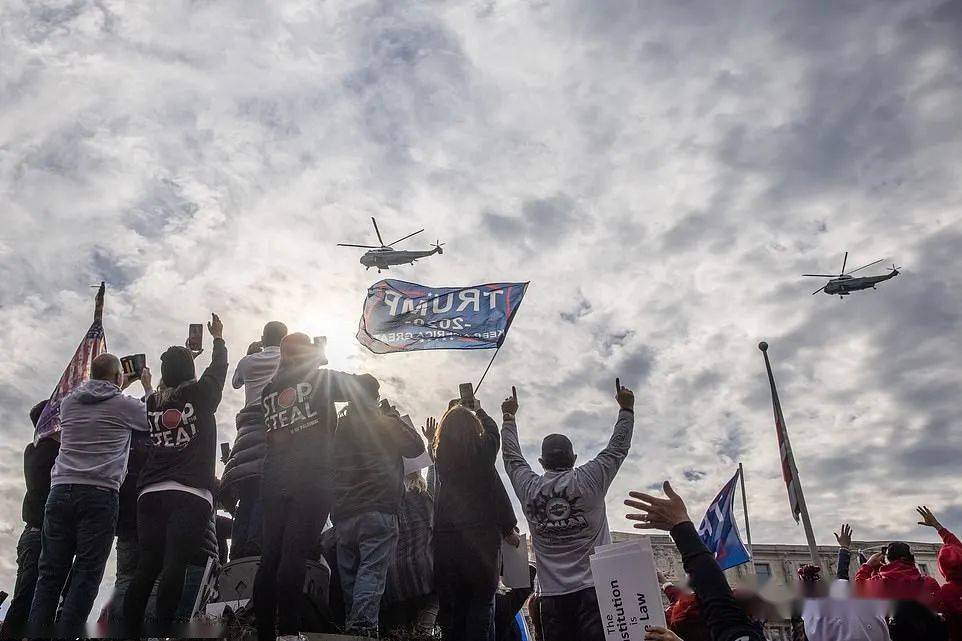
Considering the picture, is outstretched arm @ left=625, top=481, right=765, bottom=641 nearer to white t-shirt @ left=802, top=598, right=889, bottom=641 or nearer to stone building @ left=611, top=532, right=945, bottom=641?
white t-shirt @ left=802, top=598, right=889, bottom=641

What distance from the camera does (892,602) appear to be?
336 centimetres

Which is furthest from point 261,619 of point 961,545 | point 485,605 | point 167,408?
point 961,545

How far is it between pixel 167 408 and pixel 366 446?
1.54m

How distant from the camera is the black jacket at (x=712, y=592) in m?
2.58

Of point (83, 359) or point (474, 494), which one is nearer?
point (474, 494)

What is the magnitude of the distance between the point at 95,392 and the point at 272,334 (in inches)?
59.8

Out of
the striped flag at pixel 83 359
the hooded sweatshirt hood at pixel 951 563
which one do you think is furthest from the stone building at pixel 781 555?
the striped flag at pixel 83 359

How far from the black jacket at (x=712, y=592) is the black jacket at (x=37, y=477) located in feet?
Answer: 18.0

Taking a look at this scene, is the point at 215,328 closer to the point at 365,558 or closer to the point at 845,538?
Answer: the point at 365,558

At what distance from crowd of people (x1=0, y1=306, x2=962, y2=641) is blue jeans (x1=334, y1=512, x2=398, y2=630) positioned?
0.01 m

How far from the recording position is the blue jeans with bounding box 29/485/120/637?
4.85m

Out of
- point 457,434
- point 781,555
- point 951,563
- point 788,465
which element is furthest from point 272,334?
point 781,555

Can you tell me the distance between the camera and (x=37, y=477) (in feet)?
20.3

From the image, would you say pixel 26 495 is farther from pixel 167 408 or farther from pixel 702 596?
pixel 702 596
